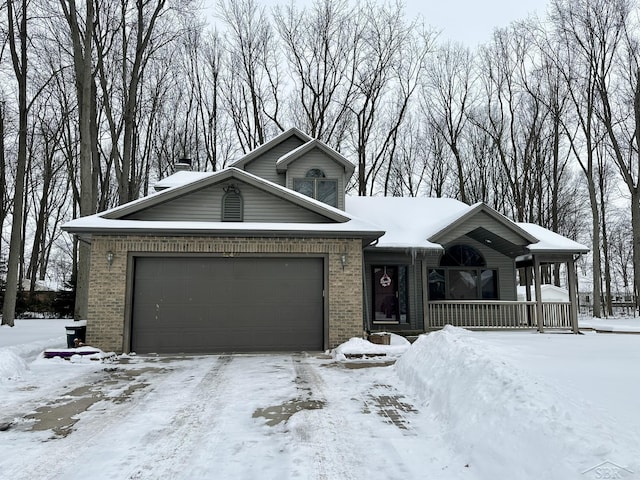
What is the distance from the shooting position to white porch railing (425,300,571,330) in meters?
13.6

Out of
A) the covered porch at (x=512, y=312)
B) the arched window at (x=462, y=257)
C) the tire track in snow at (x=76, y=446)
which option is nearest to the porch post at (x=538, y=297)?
the covered porch at (x=512, y=312)

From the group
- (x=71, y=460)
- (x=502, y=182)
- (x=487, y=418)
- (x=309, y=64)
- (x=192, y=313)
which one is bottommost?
(x=71, y=460)

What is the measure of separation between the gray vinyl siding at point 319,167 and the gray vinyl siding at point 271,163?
561mm

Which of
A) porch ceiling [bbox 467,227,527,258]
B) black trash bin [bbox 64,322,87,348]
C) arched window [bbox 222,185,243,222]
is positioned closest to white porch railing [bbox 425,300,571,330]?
porch ceiling [bbox 467,227,527,258]

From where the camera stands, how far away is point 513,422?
372cm

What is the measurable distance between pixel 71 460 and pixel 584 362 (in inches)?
244

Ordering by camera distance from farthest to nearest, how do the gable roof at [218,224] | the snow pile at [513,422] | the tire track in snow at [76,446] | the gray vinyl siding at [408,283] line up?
the gray vinyl siding at [408,283] < the gable roof at [218,224] < the tire track in snow at [76,446] < the snow pile at [513,422]

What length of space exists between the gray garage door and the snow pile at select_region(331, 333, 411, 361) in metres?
0.90

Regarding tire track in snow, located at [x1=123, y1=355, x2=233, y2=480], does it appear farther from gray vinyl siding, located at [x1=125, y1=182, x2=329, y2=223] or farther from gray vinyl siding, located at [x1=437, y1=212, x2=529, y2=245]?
gray vinyl siding, located at [x1=437, y1=212, x2=529, y2=245]

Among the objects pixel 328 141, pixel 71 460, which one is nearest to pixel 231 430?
pixel 71 460

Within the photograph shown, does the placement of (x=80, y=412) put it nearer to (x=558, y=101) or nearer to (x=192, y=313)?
(x=192, y=313)

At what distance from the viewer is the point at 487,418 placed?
4059 millimetres

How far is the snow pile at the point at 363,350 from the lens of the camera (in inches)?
367

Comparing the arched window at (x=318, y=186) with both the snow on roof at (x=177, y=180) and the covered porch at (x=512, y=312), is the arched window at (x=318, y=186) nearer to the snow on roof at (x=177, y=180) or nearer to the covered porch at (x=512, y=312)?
the snow on roof at (x=177, y=180)
